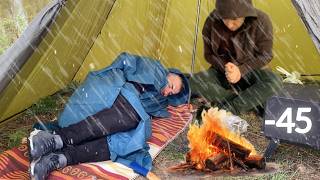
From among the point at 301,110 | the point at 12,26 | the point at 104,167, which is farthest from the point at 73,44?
the point at 12,26

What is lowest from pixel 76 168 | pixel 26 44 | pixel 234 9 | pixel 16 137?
pixel 76 168

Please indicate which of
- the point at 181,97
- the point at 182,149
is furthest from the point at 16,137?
the point at 181,97

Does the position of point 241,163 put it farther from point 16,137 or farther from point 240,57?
point 16,137

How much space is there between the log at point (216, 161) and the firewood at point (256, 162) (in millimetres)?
159

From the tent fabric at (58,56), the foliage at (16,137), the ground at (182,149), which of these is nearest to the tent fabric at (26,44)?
the tent fabric at (58,56)

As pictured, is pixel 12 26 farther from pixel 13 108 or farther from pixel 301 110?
pixel 301 110

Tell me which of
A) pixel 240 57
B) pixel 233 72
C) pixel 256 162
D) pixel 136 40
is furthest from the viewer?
pixel 136 40

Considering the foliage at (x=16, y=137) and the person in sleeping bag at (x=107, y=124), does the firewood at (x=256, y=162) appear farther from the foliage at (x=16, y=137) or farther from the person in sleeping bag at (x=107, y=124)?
the foliage at (x=16, y=137)

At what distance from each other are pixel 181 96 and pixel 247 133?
0.82 m

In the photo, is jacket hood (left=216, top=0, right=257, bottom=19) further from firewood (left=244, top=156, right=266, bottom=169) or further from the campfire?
firewood (left=244, top=156, right=266, bottom=169)

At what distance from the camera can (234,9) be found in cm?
418

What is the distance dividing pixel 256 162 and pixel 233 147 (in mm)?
200

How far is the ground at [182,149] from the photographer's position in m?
3.45

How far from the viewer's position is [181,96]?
4762 millimetres
